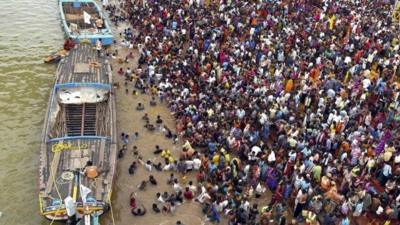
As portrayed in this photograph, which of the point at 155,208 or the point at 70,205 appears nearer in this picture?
the point at 70,205

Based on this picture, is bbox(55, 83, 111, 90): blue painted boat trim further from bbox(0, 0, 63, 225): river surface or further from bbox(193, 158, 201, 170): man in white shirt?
bbox(193, 158, 201, 170): man in white shirt

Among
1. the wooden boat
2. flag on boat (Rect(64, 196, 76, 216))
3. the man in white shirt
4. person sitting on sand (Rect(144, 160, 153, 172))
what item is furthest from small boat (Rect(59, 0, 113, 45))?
flag on boat (Rect(64, 196, 76, 216))

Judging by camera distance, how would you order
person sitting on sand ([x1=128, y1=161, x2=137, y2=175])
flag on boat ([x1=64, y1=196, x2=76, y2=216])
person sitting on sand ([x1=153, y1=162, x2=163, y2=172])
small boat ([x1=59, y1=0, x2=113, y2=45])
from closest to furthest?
flag on boat ([x1=64, y1=196, x2=76, y2=216]), person sitting on sand ([x1=128, y1=161, x2=137, y2=175]), person sitting on sand ([x1=153, y1=162, x2=163, y2=172]), small boat ([x1=59, y1=0, x2=113, y2=45])

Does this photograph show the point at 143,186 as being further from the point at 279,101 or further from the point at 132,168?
the point at 279,101

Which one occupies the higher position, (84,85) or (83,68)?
(83,68)

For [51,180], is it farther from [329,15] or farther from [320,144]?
[329,15]

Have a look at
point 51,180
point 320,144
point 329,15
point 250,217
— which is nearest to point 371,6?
point 329,15

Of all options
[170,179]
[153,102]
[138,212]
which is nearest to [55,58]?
[153,102]
